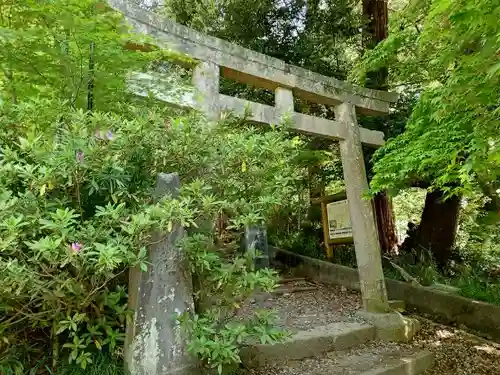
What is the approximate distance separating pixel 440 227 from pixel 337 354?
414 centimetres

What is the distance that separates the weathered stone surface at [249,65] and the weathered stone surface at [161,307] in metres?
1.83

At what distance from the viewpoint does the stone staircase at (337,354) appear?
10.1 ft

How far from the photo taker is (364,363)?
3.42 meters

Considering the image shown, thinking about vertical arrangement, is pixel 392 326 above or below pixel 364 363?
above

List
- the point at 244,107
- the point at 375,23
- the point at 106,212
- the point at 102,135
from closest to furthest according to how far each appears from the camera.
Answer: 1. the point at 106,212
2. the point at 102,135
3. the point at 244,107
4. the point at 375,23

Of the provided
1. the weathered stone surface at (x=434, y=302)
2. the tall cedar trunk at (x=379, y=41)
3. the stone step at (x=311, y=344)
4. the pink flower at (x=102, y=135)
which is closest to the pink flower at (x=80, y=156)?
the pink flower at (x=102, y=135)

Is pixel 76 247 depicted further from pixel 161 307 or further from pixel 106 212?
pixel 161 307

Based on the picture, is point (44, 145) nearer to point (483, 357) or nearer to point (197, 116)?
point (197, 116)

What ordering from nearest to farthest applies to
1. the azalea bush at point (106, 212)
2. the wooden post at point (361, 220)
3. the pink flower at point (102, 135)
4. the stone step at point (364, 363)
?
1. the azalea bush at point (106, 212)
2. the pink flower at point (102, 135)
3. the stone step at point (364, 363)
4. the wooden post at point (361, 220)

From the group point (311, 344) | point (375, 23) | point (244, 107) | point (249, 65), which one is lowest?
point (311, 344)

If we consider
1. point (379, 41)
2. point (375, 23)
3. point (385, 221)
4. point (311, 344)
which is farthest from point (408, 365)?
point (375, 23)

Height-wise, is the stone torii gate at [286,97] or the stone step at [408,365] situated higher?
the stone torii gate at [286,97]

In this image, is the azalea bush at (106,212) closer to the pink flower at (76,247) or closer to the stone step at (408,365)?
the pink flower at (76,247)

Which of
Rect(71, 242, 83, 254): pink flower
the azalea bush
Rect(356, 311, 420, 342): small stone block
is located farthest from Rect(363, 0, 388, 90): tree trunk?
Rect(71, 242, 83, 254): pink flower
